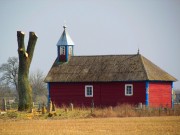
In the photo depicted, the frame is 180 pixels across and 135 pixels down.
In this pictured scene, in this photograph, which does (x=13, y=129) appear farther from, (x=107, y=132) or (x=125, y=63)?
(x=125, y=63)

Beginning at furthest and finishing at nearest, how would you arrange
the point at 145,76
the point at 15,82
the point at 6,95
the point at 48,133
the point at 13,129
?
the point at 6,95
the point at 15,82
the point at 145,76
the point at 13,129
the point at 48,133

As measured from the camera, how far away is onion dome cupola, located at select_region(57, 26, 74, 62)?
211 ft

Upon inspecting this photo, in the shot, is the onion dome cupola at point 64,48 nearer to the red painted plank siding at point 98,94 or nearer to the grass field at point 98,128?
the red painted plank siding at point 98,94

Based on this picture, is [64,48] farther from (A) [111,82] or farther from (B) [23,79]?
(B) [23,79]

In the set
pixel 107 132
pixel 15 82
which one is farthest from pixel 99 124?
pixel 15 82

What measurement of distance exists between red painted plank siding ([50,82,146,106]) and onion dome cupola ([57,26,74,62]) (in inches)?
189

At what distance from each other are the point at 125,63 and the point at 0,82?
42164mm

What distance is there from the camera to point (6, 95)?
103m

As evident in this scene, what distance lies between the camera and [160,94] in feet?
193

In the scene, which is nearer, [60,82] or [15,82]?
[60,82]

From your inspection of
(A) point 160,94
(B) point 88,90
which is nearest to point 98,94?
(B) point 88,90

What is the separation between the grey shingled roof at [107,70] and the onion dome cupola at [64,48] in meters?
0.80

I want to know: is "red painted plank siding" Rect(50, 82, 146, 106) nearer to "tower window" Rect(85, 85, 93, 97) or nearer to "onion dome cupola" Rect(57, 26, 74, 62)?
"tower window" Rect(85, 85, 93, 97)

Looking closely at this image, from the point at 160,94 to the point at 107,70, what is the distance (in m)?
6.45
